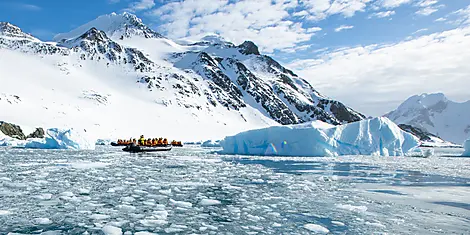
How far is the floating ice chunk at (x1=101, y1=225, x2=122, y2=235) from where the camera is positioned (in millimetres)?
6484

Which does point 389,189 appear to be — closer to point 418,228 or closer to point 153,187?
point 418,228

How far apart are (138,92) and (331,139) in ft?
335

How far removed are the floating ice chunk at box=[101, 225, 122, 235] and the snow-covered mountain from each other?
69016mm

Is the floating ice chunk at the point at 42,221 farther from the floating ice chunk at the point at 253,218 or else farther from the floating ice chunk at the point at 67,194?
the floating ice chunk at the point at 253,218

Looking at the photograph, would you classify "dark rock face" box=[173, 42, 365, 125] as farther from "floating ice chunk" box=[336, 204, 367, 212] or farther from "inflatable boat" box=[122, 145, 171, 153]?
"floating ice chunk" box=[336, 204, 367, 212]

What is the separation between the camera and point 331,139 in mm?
29875

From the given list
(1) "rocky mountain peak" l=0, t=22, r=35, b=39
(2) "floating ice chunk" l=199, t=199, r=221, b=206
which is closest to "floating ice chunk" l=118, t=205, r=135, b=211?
(2) "floating ice chunk" l=199, t=199, r=221, b=206

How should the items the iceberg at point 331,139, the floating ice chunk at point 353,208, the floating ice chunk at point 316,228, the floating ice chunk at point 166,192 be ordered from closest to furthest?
the floating ice chunk at point 316,228
the floating ice chunk at point 353,208
the floating ice chunk at point 166,192
the iceberg at point 331,139

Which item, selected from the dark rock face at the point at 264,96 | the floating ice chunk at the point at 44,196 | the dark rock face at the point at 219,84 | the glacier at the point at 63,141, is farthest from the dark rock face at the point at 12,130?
the dark rock face at the point at 264,96

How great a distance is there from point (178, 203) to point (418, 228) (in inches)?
225

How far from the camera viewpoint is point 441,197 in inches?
423

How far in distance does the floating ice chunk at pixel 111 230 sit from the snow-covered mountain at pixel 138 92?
69.0 metres

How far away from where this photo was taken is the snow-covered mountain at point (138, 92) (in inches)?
3366

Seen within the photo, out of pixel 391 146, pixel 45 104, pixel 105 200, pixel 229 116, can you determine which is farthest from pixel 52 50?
pixel 105 200
